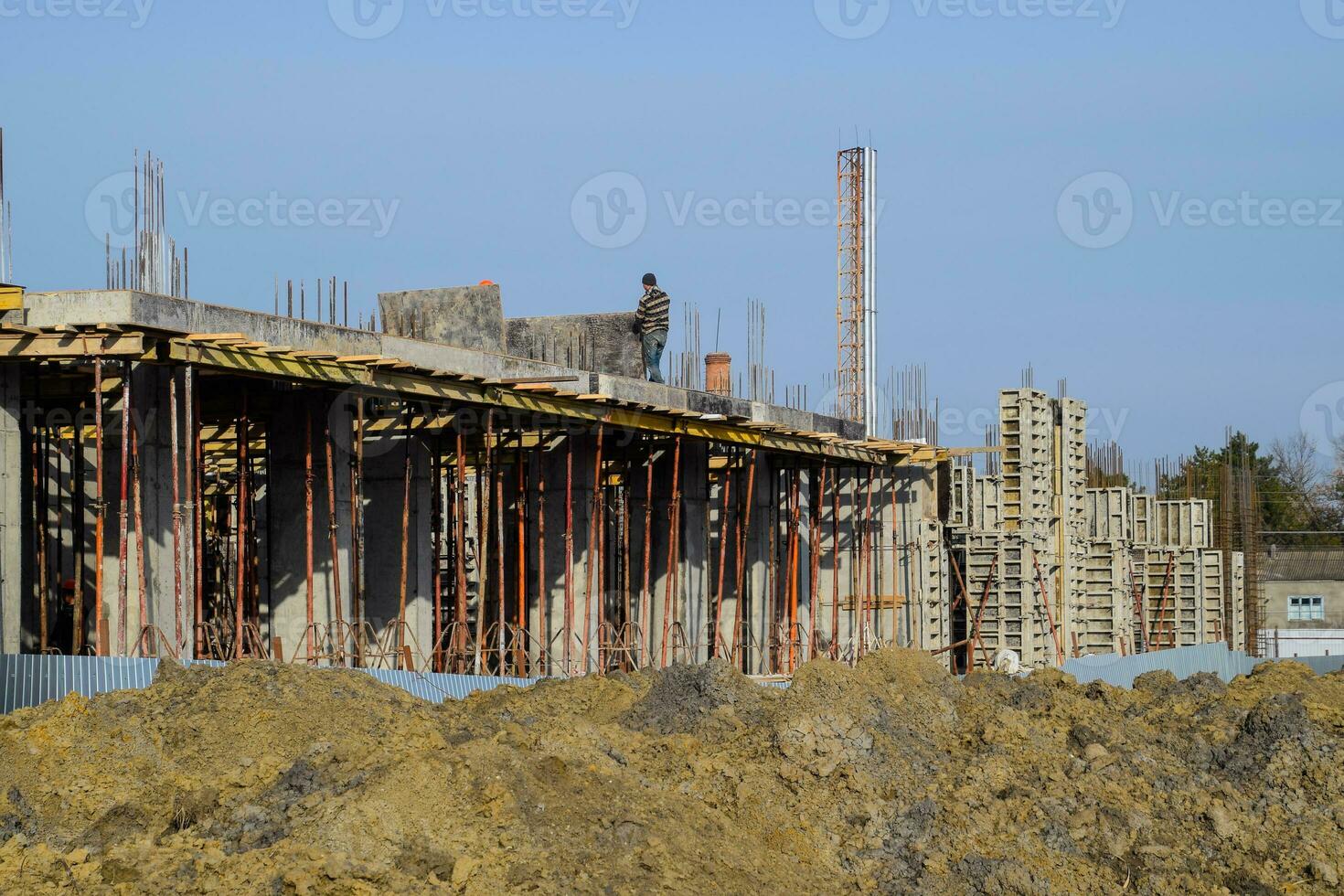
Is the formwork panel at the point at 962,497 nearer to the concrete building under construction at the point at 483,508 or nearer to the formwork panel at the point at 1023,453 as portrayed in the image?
the concrete building under construction at the point at 483,508

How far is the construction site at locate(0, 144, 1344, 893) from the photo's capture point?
34.5ft

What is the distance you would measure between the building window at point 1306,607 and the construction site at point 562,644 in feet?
79.4

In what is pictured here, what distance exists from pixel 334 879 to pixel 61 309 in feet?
29.0

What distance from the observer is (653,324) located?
80.3 ft

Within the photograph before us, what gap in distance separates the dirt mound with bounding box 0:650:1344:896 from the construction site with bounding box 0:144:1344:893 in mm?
40

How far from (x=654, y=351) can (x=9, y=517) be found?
35.3 feet

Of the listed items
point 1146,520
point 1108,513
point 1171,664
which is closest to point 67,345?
point 1171,664

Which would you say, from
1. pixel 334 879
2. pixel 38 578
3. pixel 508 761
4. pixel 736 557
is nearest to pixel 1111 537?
pixel 736 557

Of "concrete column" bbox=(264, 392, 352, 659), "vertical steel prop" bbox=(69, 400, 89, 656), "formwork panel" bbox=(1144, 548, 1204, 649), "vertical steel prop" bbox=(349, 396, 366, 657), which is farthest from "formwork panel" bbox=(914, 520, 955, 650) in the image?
"vertical steel prop" bbox=(69, 400, 89, 656)

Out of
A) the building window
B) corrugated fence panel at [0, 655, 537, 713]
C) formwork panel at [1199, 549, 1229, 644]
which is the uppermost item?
corrugated fence panel at [0, 655, 537, 713]

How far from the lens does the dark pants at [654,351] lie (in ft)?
80.4

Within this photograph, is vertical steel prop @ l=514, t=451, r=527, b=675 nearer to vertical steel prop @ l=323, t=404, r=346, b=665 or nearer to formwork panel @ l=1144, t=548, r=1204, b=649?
vertical steel prop @ l=323, t=404, r=346, b=665

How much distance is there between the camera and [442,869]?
30.3 ft

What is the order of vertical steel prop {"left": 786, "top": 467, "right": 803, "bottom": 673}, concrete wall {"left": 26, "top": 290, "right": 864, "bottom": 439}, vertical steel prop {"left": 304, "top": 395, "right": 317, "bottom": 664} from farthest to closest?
vertical steel prop {"left": 786, "top": 467, "right": 803, "bottom": 673} → vertical steel prop {"left": 304, "top": 395, "right": 317, "bottom": 664} → concrete wall {"left": 26, "top": 290, "right": 864, "bottom": 439}
